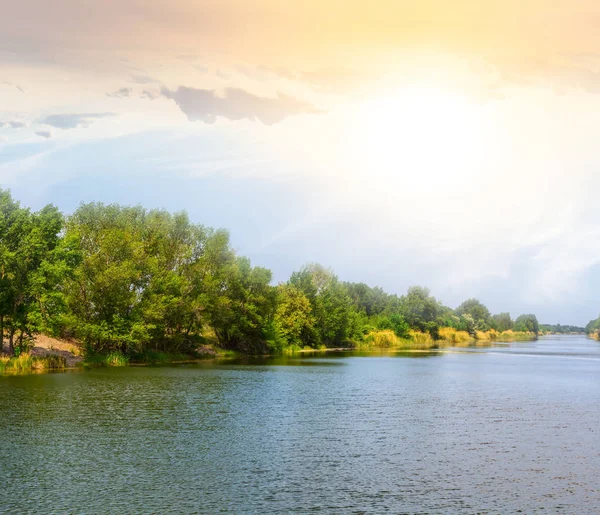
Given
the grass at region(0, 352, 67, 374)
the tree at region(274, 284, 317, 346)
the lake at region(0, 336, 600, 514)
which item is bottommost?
the lake at region(0, 336, 600, 514)

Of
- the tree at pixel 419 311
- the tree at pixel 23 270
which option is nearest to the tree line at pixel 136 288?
the tree at pixel 23 270

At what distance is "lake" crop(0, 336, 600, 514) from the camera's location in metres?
19.2

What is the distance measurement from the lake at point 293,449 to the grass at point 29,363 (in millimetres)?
10015

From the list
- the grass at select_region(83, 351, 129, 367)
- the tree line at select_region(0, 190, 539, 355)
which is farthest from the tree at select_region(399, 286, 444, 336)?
the grass at select_region(83, 351, 129, 367)

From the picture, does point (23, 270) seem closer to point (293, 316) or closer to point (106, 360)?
point (106, 360)

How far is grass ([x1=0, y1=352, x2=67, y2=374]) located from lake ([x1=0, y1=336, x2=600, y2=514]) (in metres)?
10.0

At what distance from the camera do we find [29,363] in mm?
59906

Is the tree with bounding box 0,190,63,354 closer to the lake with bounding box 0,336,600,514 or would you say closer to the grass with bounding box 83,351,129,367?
the grass with bounding box 83,351,129,367

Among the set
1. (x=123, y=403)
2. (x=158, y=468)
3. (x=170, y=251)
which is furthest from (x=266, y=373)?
(x=158, y=468)

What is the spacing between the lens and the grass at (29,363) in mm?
57562

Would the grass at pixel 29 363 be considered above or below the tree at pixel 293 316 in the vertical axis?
below

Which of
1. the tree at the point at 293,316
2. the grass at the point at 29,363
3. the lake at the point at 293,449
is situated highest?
the tree at the point at 293,316

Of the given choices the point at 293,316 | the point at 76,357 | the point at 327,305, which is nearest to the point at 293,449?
the point at 76,357

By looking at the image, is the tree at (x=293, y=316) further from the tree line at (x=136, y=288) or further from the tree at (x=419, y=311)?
the tree at (x=419, y=311)
